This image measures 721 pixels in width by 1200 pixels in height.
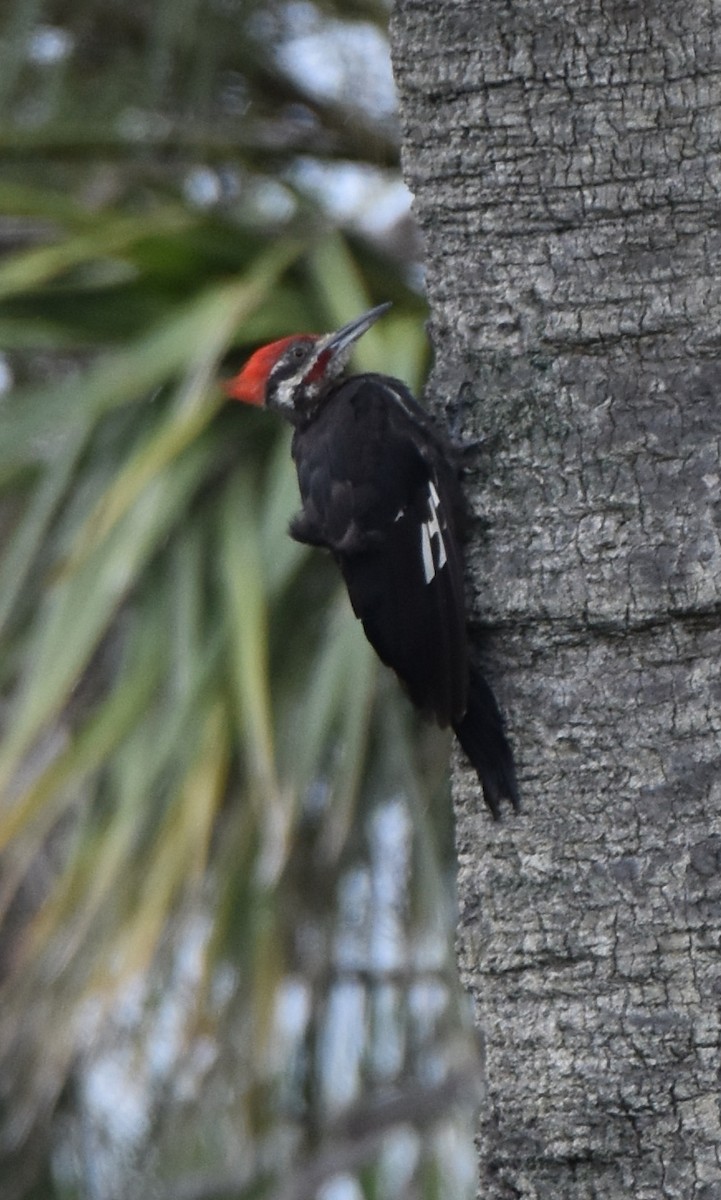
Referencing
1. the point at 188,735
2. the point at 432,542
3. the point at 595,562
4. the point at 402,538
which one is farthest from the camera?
the point at 188,735

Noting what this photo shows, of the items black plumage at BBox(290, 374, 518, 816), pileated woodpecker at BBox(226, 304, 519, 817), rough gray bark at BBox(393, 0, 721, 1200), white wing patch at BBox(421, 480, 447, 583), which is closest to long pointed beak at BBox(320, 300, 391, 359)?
pileated woodpecker at BBox(226, 304, 519, 817)

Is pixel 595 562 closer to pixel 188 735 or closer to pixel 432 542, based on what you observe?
pixel 432 542

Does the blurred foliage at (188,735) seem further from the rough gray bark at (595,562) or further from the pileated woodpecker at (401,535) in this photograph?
the rough gray bark at (595,562)

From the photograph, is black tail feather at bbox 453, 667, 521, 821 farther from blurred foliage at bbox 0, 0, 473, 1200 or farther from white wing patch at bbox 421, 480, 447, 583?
blurred foliage at bbox 0, 0, 473, 1200

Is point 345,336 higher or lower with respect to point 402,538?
higher

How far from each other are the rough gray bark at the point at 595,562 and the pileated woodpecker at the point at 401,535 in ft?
0.28

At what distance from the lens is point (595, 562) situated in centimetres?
215

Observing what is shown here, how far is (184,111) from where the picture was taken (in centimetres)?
469

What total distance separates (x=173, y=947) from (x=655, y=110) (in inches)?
86.5

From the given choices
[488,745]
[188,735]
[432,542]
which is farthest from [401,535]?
[188,735]

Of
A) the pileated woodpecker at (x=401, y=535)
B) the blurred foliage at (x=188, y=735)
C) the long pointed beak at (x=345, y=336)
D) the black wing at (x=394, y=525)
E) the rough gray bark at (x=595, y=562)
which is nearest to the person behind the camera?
the rough gray bark at (x=595, y=562)

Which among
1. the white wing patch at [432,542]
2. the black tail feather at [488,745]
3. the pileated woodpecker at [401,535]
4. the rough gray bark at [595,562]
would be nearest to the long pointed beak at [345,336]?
the pileated woodpecker at [401,535]

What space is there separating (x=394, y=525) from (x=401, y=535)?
0.04m

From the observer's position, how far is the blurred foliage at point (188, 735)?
11.5 ft
